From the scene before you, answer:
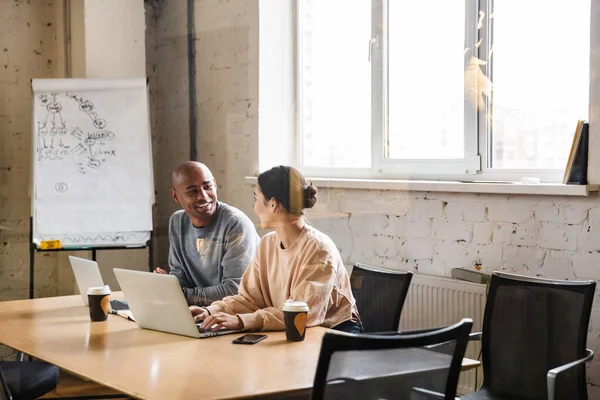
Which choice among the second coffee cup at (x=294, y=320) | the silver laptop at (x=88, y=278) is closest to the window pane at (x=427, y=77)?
the second coffee cup at (x=294, y=320)

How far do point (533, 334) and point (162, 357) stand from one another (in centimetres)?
117

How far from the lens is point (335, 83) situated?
346 centimetres

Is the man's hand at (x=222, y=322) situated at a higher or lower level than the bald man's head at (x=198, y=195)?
lower

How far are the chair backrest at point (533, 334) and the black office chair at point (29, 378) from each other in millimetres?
1433

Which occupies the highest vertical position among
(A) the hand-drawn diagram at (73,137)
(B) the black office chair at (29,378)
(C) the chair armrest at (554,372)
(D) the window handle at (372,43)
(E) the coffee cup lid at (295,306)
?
(D) the window handle at (372,43)

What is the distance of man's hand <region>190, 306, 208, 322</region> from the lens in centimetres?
245

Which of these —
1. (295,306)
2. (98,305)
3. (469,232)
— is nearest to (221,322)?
(295,306)

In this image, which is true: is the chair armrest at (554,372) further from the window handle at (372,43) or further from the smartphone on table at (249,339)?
the window handle at (372,43)

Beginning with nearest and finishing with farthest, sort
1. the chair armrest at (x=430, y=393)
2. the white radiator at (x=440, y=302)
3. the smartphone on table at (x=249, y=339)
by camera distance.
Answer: the chair armrest at (x=430, y=393) < the smartphone on table at (x=249, y=339) < the white radiator at (x=440, y=302)

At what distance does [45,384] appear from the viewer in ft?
8.97

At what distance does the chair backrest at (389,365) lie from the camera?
1.50 m

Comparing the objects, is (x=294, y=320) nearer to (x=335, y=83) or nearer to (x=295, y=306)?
(x=295, y=306)

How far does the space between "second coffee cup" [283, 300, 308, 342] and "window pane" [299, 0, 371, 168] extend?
45.9 inches

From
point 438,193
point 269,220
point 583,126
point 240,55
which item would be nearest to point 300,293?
point 269,220
